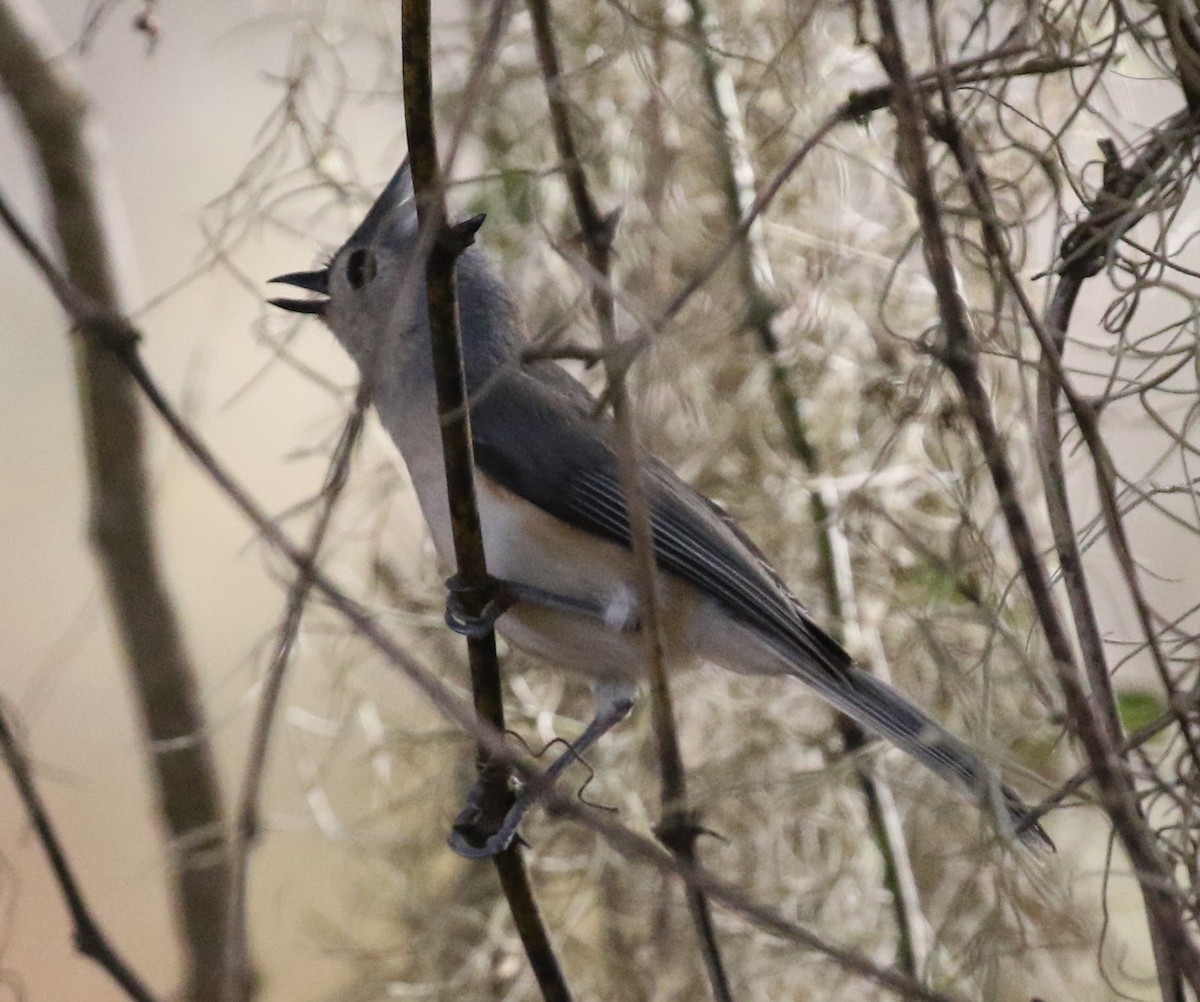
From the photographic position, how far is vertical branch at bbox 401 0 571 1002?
946mm

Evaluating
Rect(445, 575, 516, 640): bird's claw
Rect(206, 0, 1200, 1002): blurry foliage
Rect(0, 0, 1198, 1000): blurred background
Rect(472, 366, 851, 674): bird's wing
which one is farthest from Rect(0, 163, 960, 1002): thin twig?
Rect(472, 366, 851, 674): bird's wing

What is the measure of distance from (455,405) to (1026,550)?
39 cm

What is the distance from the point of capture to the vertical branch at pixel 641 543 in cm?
94

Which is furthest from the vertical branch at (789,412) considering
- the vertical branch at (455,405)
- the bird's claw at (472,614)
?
the vertical branch at (455,405)

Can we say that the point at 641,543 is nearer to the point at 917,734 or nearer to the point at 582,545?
the point at 917,734

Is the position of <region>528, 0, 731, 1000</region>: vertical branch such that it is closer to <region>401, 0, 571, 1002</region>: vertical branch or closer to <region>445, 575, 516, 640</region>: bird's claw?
<region>401, 0, 571, 1002</region>: vertical branch

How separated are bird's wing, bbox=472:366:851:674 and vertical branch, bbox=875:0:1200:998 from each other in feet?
2.49

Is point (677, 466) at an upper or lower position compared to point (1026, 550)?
upper

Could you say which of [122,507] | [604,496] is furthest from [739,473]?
[122,507]


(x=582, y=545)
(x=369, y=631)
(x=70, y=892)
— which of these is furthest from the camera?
(x=582, y=545)

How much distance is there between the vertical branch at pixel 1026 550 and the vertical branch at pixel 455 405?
0.91ft

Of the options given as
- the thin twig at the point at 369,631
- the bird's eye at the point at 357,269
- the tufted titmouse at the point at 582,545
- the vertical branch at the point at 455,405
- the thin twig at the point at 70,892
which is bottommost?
the thin twig at the point at 70,892

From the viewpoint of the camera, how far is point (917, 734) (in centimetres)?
151

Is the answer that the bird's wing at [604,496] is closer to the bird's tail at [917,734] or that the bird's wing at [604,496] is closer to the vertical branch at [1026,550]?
the bird's tail at [917,734]
